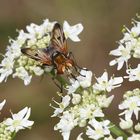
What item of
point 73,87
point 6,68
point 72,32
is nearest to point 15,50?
point 6,68

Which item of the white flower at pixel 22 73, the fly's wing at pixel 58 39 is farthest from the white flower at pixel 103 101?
the white flower at pixel 22 73

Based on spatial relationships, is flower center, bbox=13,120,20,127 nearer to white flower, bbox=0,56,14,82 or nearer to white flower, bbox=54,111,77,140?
white flower, bbox=54,111,77,140

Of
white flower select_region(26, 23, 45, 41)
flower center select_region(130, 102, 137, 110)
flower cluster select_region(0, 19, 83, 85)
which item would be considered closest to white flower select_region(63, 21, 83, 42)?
flower cluster select_region(0, 19, 83, 85)

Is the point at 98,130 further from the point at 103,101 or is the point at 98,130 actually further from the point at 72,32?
the point at 72,32

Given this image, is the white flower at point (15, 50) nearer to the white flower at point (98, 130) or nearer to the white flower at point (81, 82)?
the white flower at point (81, 82)

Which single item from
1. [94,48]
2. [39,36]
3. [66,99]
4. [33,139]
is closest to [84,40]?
[94,48]

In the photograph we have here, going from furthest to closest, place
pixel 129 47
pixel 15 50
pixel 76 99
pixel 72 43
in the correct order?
1. pixel 72 43
2. pixel 15 50
3. pixel 129 47
4. pixel 76 99

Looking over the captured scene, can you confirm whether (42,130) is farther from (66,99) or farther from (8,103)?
(66,99)

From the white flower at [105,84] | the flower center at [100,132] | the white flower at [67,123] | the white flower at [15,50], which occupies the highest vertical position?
the white flower at [15,50]
